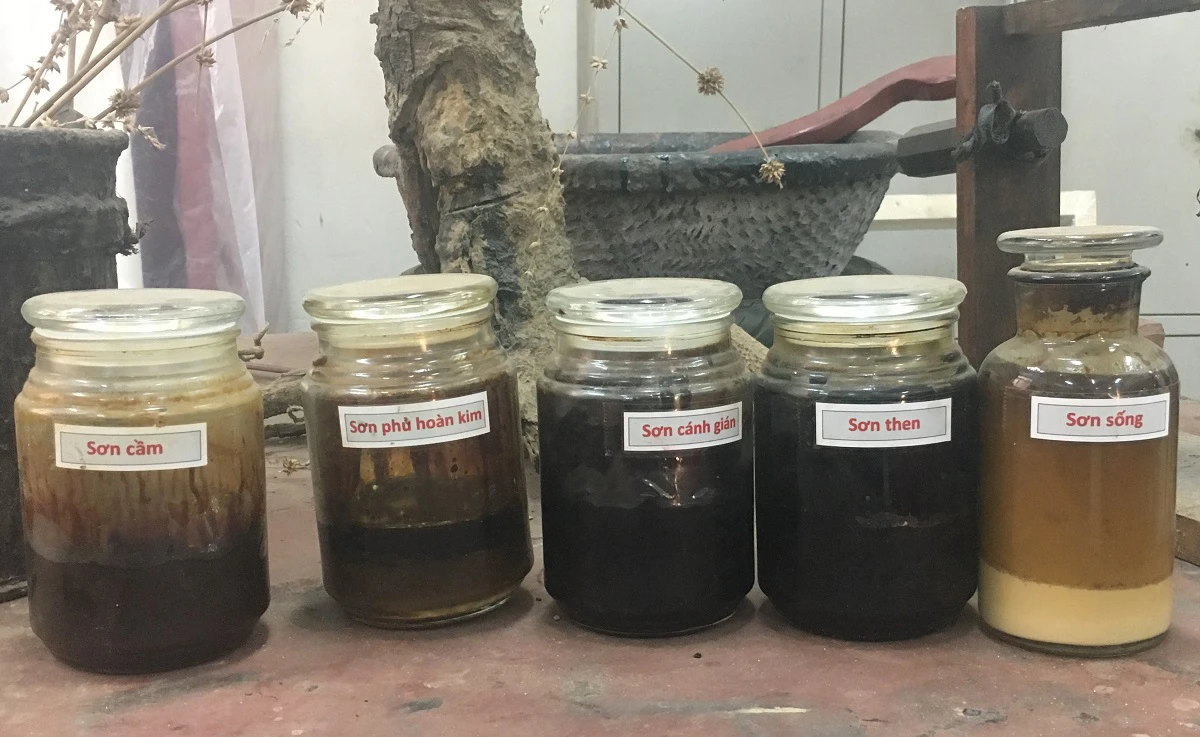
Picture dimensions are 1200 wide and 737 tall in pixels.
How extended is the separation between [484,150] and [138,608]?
18.8 inches

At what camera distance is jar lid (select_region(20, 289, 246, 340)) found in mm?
566

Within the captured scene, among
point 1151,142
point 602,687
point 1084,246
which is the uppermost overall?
point 1151,142

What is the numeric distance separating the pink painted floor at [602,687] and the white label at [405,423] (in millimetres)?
133

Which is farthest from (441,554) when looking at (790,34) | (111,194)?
(790,34)

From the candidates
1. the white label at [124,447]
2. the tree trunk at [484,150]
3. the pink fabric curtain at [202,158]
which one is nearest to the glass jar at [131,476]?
the white label at [124,447]

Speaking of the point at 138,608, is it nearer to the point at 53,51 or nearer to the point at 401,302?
the point at 401,302

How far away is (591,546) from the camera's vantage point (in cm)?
62

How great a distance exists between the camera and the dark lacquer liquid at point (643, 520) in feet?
1.98

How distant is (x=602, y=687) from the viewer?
22.2 inches

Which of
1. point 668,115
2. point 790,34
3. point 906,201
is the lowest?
point 906,201

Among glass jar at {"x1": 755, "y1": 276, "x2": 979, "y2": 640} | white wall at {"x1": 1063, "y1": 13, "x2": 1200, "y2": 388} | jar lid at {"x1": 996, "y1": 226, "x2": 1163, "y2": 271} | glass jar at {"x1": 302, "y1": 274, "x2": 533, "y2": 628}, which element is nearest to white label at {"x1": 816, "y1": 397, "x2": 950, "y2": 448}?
glass jar at {"x1": 755, "y1": 276, "x2": 979, "y2": 640}

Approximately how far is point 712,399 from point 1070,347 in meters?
0.21

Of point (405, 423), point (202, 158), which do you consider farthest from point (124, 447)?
point (202, 158)

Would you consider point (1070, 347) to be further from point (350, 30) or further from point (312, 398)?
point (350, 30)
